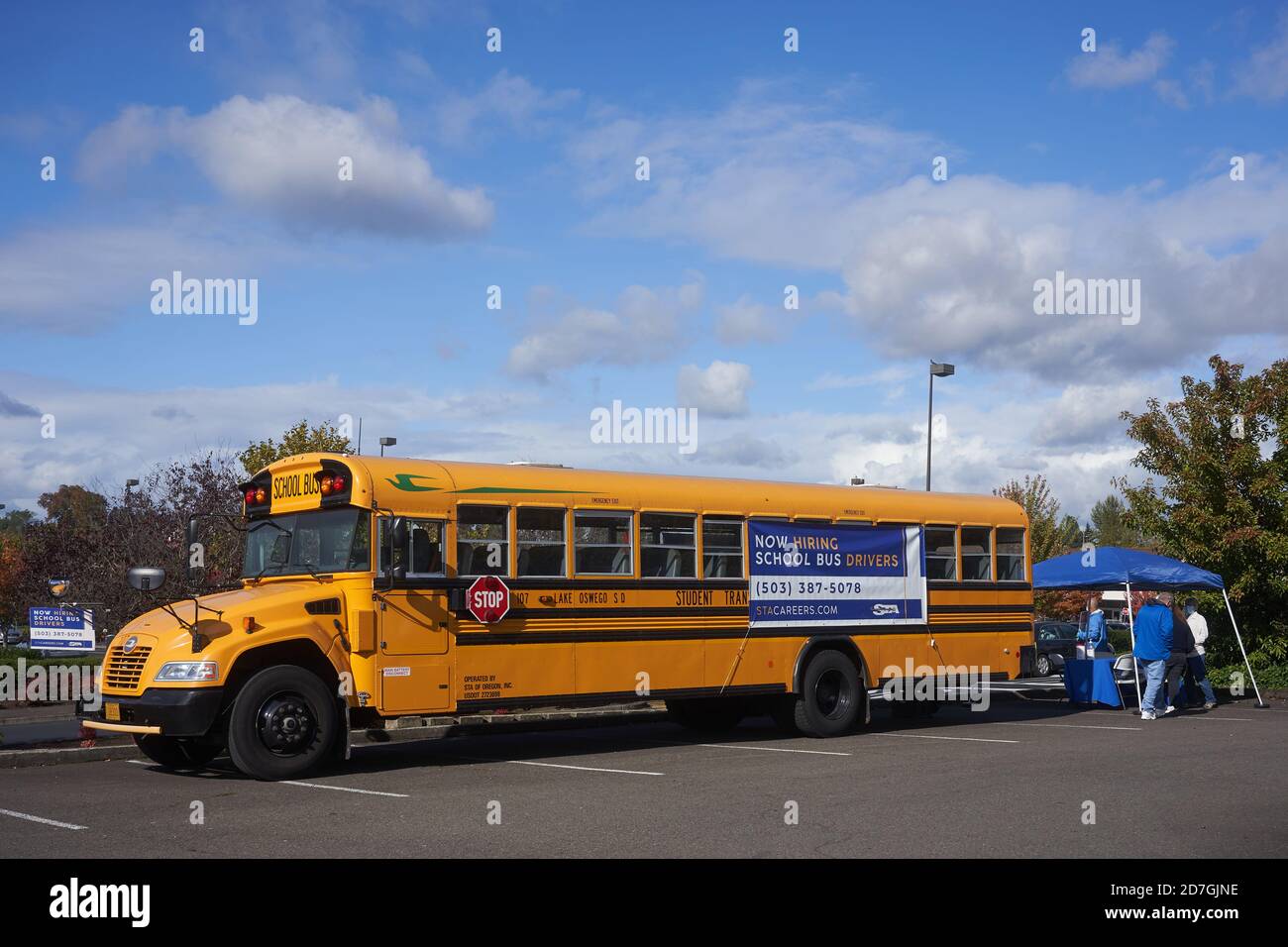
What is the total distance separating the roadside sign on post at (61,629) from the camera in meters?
17.0

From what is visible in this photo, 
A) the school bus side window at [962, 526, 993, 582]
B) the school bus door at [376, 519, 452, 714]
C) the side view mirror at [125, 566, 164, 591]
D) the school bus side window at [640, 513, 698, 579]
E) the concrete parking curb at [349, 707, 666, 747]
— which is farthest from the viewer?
the school bus side window at [962, 526, 993, 582]

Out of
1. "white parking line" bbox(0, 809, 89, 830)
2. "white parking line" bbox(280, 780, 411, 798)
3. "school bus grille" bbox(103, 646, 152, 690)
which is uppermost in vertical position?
"school bus grille" bbox(103, 646, 152, 690)

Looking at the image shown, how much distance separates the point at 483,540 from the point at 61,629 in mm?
7606

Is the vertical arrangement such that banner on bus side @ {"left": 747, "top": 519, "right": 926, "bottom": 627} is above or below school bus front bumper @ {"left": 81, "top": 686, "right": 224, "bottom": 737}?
above

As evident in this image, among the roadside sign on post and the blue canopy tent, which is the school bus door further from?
the blue canopy tent

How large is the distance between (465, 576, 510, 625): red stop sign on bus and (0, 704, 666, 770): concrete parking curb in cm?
113

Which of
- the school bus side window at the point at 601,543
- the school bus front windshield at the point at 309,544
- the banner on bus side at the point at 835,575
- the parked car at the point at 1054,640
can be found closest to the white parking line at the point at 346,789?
the school bus front windshield at the point at 309,544

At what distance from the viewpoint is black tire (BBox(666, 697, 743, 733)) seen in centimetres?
1609

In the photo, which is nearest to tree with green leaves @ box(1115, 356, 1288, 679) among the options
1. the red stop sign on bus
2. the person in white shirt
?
the person in white shirt

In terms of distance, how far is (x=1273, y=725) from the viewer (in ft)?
55.4

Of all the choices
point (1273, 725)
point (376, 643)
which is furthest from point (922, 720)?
point (376, 643)

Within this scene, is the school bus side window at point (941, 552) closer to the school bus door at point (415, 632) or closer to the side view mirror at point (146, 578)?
the school bus door at point (415, 632)

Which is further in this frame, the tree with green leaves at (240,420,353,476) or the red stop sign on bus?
the tree with green leaves at (240,420,353,476)

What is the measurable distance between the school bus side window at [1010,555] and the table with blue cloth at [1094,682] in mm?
3342
